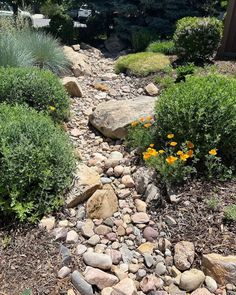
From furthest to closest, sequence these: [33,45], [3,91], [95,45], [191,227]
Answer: [95,45]
[33,45]
[3,91]
[191,227]

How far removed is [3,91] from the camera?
398 centimetres

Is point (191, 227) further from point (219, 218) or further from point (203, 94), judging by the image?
point (203, 94)

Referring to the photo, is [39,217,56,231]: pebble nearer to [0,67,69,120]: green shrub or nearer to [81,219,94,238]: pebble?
[81,219,94,238]: pebble

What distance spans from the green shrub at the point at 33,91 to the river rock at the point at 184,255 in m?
2.25

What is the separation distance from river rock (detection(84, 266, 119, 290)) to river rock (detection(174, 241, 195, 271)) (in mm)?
464

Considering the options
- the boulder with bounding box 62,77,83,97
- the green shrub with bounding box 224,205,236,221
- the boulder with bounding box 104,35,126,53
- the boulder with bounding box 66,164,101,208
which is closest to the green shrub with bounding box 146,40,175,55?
the boulder with bounding box 104,35,126,53

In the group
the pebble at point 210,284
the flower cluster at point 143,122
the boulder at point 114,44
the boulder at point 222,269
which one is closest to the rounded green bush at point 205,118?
the flower cluster at point 143,122

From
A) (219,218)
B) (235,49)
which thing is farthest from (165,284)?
(235,49)

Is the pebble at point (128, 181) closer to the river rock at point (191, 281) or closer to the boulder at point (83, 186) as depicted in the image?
the boulder at point (83, 186)

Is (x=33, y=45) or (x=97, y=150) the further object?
(x=33, y=45)

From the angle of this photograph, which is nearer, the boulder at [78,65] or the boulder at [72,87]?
the boulder at [72,87]

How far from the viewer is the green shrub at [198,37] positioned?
6.64 metres

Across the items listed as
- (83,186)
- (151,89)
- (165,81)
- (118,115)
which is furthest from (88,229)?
(165,81)

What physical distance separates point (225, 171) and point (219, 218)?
551 millimetres
